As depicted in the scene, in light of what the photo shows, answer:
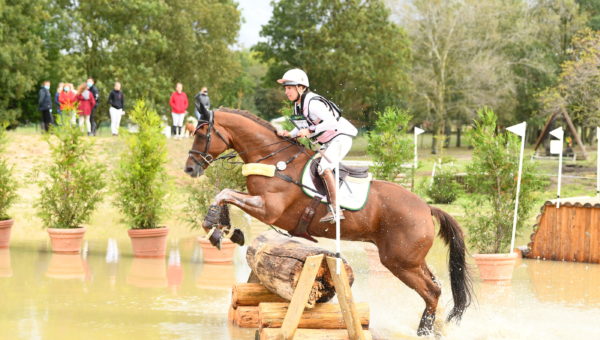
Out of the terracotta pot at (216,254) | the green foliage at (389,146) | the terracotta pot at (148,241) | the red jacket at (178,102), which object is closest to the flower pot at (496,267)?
the green foliage at (389,146)

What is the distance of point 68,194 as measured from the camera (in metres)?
12.3

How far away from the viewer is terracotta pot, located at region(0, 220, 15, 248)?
12.6 metres

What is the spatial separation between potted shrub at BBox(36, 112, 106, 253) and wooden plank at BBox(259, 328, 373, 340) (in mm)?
6294

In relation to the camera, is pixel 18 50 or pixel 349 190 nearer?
pixel 349 190

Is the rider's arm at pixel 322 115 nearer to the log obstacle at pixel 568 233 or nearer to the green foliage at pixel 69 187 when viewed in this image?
the green foliage at pixel 69 187

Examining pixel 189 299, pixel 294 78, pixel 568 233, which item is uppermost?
pixel 294 78

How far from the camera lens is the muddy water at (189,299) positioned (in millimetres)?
7906

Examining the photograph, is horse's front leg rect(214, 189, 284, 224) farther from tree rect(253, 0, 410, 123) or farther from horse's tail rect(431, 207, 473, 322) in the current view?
tree rect(253, 0, 410, 123)

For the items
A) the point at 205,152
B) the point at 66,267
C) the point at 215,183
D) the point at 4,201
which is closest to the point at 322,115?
the point at 205,152

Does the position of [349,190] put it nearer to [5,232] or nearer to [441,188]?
[5,232]

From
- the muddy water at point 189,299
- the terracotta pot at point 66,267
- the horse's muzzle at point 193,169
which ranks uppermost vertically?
the horse's muzzle at point 193,169

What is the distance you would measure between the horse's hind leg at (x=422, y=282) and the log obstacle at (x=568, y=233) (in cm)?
586

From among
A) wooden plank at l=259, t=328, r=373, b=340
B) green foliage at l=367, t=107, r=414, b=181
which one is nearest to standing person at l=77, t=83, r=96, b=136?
green foliage at l=367, t=107, r=414, b=181

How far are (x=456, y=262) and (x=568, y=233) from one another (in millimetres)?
5482
